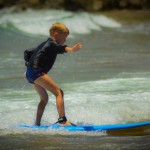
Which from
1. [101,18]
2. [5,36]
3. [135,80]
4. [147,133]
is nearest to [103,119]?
[147,133]

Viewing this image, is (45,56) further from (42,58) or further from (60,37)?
(60,37)

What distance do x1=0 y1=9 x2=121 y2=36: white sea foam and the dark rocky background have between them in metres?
0.73

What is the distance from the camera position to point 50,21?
2241 cm

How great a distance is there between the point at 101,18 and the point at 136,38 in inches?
203

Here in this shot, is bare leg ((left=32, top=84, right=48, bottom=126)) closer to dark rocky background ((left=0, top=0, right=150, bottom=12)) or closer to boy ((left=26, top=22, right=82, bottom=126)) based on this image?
boy ((left=26, top=22, right=82, bottom=126))

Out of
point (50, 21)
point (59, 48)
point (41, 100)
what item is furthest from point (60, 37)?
point (50, 21)

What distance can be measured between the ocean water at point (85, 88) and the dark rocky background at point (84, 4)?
4522mm

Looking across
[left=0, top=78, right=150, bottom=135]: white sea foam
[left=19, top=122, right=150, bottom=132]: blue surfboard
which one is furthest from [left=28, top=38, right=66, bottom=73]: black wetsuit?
[left=0, top=78, right=150, bottom=135]: white sea foam

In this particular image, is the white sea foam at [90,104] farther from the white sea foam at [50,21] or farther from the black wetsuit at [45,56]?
the white sea foam at [50,21]

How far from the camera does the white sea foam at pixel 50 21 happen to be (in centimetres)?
2133

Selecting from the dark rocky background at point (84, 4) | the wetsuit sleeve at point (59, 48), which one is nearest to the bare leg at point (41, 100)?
the wetsuit sleeve at point (59, 48)

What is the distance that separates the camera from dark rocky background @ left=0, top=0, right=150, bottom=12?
25.4m

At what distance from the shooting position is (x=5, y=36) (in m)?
19.3

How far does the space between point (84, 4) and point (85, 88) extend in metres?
→ 16.1
